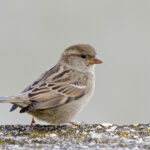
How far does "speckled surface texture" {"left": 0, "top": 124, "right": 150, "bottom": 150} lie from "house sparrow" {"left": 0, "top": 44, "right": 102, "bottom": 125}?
0.25m

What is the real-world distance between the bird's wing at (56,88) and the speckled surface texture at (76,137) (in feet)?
1.27

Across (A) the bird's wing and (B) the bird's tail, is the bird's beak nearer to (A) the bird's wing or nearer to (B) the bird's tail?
(A) the bird's wing

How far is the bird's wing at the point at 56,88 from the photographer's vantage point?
312 inches

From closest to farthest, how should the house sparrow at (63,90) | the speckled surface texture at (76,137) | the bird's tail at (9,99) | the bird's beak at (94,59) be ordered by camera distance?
the speckled surface texture at (76,137)
the bird's tail at (9,99)
the house sparrow at (63,90)
the bird's beak at (94,59)

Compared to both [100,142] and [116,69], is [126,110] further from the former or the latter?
[100,142]

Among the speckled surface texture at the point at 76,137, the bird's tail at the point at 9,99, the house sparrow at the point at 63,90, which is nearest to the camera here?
the speckled surface texture at the point at 76,137

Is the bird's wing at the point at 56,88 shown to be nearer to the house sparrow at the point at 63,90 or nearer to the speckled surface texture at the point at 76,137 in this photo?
the house sparrow at the point at 63,90

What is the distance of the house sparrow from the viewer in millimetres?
7928

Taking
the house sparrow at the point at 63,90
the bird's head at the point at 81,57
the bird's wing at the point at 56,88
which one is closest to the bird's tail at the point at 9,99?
the house sparrow at the point at 63,90

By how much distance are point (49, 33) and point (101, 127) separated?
854cm

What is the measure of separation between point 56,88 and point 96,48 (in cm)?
773

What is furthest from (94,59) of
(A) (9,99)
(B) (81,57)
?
(A) (9,99)

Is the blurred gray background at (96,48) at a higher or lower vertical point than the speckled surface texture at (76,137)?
higher

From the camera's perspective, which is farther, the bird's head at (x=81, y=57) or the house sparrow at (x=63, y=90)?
the bird's head at (x=81, y=57)
